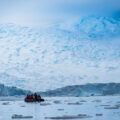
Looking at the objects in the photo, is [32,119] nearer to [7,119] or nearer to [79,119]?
[7,119]

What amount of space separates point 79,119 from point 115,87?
103 meters

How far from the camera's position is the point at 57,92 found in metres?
110

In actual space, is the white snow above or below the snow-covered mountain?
A: below

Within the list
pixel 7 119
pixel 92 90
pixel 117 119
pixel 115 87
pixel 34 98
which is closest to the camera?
pixel 117 119

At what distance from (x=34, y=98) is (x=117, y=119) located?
31.0 metres

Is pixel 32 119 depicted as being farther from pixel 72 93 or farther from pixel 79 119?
pixel 72 93

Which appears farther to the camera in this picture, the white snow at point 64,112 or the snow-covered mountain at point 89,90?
the snow-covered mountain at point 89,90

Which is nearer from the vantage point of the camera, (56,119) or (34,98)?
(56,119)

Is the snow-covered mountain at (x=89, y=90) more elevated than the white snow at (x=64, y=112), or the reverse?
the snow-covered mountain at (x=89, y=90)

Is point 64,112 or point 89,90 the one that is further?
point 89,90

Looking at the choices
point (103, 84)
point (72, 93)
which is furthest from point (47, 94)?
point (103, 84)

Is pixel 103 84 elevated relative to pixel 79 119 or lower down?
elevated

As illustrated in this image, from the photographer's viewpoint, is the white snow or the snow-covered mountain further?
the snow-covered mountain

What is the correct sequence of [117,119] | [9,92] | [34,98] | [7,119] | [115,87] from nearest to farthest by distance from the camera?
1. [117,119]
2. [7,119]
3. [34,98]
4. [9,92]
5. [115,87]
